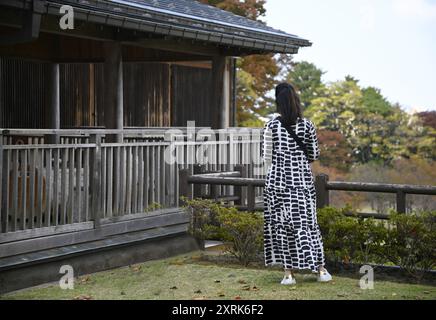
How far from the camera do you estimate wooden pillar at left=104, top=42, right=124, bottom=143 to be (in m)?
12.6

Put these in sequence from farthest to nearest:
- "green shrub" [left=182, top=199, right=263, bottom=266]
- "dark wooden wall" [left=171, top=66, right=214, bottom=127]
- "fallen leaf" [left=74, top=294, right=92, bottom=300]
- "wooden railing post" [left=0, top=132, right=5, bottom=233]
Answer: "dark wooden wall" [left=171, top=66, right=214, bottom=127], "green shrub" [left=182, top=199, right=263, bottom=266], "wooden railing post" [left=0, top=132, right=5, bottom=233], "fallen leaf" [left=74, top=294, right=92, bottom=300]

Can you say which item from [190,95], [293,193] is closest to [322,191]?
[293,193]

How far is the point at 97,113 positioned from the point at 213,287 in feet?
33.4

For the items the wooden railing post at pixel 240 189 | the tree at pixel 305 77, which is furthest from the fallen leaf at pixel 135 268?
the tree at pixel 305 77

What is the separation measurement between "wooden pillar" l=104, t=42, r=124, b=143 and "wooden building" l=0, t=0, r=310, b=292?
2 cm

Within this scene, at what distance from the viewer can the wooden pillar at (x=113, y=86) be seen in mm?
12586

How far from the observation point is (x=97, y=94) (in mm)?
18672

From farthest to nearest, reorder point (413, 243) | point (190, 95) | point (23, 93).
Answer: point (190, 95)
point (23, 93)
point (413, 243)

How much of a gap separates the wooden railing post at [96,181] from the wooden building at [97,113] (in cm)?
1

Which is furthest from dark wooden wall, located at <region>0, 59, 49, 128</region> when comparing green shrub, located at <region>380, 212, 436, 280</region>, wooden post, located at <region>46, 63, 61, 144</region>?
green shrub, located at <region>380, 212, 436, 280</region>

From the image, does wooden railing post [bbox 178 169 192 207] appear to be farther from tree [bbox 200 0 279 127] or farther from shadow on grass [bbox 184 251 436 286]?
tree [bbox 200 0 279 127]

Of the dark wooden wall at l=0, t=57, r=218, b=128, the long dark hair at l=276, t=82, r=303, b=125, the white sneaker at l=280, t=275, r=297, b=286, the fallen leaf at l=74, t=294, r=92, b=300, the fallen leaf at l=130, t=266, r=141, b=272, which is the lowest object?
the fallen leaf at l=130, t=266, r=141, b=272

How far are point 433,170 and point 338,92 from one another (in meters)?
8.67

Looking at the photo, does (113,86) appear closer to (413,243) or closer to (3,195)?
Answer: (3,195)
